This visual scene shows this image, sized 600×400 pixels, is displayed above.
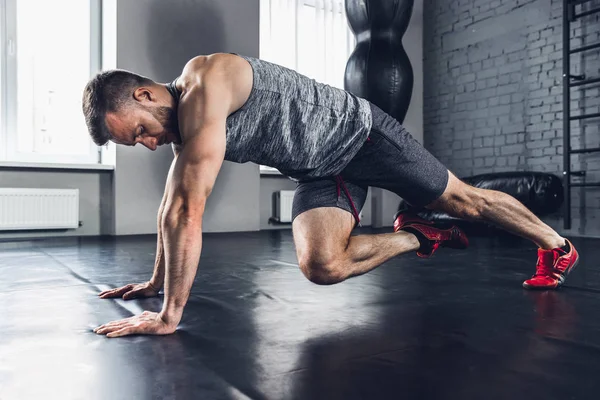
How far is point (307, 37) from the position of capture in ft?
19.8

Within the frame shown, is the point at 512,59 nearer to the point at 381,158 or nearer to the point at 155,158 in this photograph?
the point at 155,158

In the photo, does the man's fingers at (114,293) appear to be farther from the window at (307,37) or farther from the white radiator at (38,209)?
the window at (307,37)

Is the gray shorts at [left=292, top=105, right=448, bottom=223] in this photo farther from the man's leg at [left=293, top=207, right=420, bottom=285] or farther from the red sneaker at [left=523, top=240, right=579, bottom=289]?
the red sneaker at [left=523, top=240, right=579, bottom=289]

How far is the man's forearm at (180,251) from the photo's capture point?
4.20 ft

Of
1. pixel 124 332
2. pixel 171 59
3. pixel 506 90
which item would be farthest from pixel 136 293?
pixel 506 90

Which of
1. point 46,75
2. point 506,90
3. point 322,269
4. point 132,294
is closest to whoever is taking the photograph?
point 322,269

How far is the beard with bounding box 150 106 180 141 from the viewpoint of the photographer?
143cm

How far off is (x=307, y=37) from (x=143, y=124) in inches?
194

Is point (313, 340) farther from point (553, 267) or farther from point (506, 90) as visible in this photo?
point (506, 90)

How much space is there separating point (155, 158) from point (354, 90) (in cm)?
218

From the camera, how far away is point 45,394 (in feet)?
3.19

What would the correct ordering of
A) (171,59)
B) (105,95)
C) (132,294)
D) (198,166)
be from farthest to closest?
(171,59) → (132,294) → (105,95) → (198,166)

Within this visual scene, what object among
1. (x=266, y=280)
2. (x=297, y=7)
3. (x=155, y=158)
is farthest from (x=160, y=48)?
(x=266, y=280)

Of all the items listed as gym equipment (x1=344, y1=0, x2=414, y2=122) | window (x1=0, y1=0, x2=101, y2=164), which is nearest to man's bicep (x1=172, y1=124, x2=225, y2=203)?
gym equipment (x1=344, y1=0, x2=414, y2=122)
